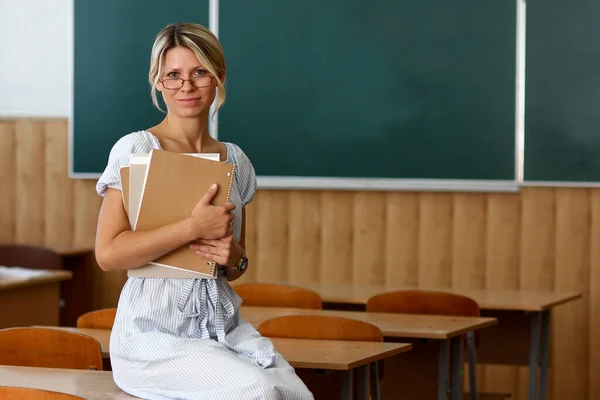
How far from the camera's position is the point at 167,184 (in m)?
1.96

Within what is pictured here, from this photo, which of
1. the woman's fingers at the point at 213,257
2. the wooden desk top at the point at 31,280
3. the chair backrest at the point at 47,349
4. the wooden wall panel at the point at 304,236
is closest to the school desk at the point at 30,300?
the wooden desk top at the point at 31,280

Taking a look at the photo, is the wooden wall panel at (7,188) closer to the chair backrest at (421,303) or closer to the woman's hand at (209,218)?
the chair backrest at (421,303)

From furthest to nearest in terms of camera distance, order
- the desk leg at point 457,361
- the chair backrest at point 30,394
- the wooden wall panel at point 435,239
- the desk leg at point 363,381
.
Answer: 1. the wooden wall panel at point 435,239
2. the desk leg at point 457,361
3. the desk leg at point 363,381
4. the chair backrest at point 30,394

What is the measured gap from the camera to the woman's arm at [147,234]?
1.94 m

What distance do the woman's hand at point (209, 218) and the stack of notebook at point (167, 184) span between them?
0.06 ft

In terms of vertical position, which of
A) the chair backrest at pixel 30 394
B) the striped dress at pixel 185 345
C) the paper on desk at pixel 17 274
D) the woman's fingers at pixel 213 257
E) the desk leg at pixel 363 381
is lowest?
the desk leg at pixel 363 381

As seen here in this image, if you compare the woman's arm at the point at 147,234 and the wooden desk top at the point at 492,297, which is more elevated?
the woman's arm at the point at 147,234

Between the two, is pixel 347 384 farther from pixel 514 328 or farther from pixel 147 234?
pixel 514 328

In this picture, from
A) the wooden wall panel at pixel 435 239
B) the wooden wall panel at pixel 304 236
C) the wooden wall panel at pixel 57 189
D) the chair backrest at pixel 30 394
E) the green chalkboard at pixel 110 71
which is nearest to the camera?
the chair backrest at pixel 30 394

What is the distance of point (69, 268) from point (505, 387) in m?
2.54

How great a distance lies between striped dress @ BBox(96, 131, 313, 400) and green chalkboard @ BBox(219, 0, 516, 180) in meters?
3.18

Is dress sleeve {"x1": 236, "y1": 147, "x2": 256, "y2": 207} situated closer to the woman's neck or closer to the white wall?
the woman's neck

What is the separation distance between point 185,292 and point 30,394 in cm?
36

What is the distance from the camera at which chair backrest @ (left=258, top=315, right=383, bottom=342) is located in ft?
9.96
